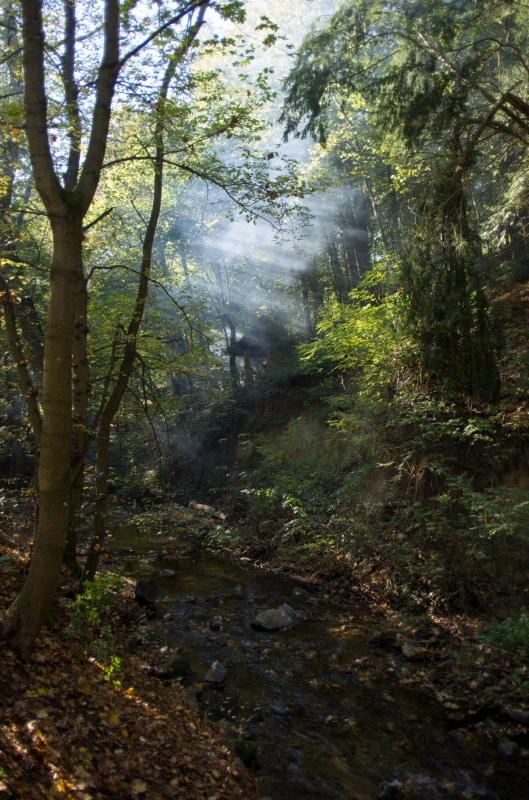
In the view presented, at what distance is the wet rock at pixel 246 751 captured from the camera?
4.59 meters

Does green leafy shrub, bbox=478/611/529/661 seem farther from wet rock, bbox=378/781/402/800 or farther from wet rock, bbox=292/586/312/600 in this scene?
wet rock, bbox=292/586/312/600

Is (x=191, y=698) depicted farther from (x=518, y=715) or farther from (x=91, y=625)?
(x=518, y=715)

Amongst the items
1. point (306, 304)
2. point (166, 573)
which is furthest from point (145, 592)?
point (306, 304)

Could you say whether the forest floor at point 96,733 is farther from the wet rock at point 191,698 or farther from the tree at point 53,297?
the tree at point 53,297

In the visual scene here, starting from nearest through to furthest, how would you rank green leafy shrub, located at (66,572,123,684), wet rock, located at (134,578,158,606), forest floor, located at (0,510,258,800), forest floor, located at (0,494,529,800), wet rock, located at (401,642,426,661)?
forest floor, located at (0,510,258,800) → forest floor, located at (0,494,529,800) → green leafy shrub, located at (66,572,123,684) → wet rock, located at (401,642,426,661) → wet rock, located at (134,578,158,606)

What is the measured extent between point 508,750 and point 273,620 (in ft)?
12.5

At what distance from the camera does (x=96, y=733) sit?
394 cm

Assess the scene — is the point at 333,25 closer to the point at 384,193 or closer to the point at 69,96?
the point at 69,96

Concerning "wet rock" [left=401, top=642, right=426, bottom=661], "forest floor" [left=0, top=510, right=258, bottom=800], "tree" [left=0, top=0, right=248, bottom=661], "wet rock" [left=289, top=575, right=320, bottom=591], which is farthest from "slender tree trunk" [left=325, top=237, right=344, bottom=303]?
"forest floor" [left=0, top=510, right=258, bottom=800]

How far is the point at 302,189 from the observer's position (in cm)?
678

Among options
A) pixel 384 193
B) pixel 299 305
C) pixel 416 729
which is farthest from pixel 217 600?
pixel 299 305

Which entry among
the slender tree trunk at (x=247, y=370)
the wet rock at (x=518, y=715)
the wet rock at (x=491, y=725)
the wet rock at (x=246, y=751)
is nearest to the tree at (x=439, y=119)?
the wet rock at (x=518, y=715)

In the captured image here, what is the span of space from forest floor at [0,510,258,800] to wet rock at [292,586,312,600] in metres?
3.66

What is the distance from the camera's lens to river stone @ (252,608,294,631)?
305 inches
